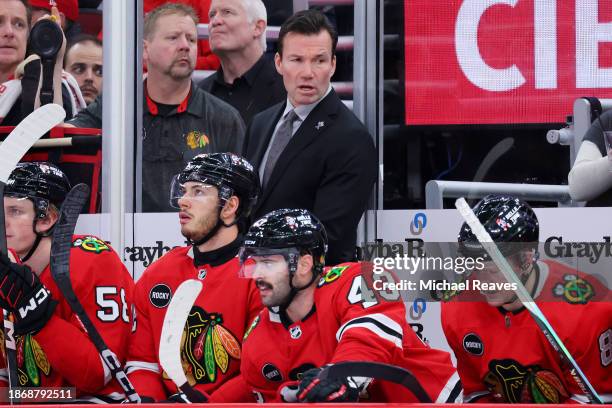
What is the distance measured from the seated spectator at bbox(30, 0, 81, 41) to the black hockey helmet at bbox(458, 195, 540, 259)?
53.9 inches

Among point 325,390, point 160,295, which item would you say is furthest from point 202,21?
point 325,390

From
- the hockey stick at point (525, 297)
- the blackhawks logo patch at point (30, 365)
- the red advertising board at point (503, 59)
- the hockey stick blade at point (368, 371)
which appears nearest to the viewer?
the hockey stick blade at point (368, 371)

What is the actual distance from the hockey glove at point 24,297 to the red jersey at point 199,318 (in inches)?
11.3

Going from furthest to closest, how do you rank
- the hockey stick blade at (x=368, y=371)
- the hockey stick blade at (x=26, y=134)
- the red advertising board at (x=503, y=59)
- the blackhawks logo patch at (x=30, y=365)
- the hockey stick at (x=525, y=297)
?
the blackhawks logo patch at (x=30, y=365) < the hockey stick blade at (x=26, y=134) < the red advertising board at (x=503, y=59) < the hockey stick at (x=525, y=297) < the hockey stick blade at (x=368, y=371)

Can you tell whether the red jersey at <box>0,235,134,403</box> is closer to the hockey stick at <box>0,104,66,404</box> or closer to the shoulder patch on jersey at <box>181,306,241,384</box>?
the hockey stick at <box>0,104,66,404</box>

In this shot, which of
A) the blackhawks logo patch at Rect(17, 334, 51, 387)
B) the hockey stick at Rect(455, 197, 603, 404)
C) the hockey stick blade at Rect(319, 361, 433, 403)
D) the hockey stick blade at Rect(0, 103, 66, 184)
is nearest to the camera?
the hockey stick blade at Rect(319, 361, 433, 403)

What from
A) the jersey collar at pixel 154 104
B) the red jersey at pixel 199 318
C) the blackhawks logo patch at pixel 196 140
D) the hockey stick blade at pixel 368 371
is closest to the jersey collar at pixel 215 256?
the red jersey at pixel 199 318

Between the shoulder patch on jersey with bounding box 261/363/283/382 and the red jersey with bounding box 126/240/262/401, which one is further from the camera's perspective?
the red jersey with bounding box 126/240/262/401

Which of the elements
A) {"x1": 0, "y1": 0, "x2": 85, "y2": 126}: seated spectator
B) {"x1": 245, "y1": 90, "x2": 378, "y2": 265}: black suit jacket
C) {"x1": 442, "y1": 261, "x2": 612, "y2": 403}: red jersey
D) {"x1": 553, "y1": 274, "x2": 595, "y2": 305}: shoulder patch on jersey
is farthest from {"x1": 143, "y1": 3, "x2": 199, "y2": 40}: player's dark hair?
{"x1": 553, "y1": 274, "x2": 595, "y2": 305}: shoulder patch on jersey

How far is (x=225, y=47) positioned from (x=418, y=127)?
0.66 meters

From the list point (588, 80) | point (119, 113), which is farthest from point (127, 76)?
point (588, 80)

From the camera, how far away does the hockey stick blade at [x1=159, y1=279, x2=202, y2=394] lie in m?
3.36

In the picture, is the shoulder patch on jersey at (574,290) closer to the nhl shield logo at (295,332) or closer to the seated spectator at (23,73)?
the nhl shield logo at (295,332)

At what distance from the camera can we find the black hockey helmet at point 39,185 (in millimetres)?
3531
